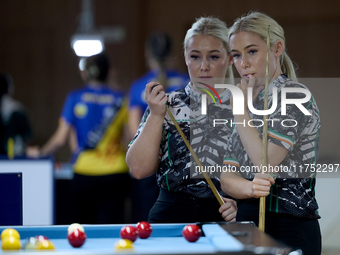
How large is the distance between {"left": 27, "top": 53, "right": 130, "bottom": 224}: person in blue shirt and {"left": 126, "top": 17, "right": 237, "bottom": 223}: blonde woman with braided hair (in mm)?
1195

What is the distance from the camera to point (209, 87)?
1940 mm

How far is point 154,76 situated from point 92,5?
12.0 ft

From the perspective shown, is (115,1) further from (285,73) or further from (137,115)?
(285,73)

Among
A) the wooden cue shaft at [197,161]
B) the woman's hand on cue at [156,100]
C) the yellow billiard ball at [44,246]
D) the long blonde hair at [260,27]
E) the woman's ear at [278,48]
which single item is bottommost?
the yellow billiard ball at [44,246]

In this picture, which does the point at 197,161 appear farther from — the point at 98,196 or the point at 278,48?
the point at 98,196

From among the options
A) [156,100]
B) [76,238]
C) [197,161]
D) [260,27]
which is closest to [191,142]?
[197,161]

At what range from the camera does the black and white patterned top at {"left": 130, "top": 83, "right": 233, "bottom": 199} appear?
1861 mm

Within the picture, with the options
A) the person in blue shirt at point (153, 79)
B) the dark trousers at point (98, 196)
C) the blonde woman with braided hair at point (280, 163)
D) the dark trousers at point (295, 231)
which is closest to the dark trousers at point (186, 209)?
the blonde woman with braided hair at point (280, 163)

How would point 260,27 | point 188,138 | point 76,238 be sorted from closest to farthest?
point 76,238
point 260,27
point 188,138

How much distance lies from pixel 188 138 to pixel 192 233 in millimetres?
→ 588

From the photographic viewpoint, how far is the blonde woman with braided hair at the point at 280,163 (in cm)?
154

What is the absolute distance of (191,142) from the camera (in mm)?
1910

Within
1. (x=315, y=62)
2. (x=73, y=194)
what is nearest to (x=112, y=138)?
(x=73, y=194)

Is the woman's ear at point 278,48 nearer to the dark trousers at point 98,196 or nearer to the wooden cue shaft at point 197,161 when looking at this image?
the wooden cue shaft at point 197,161
